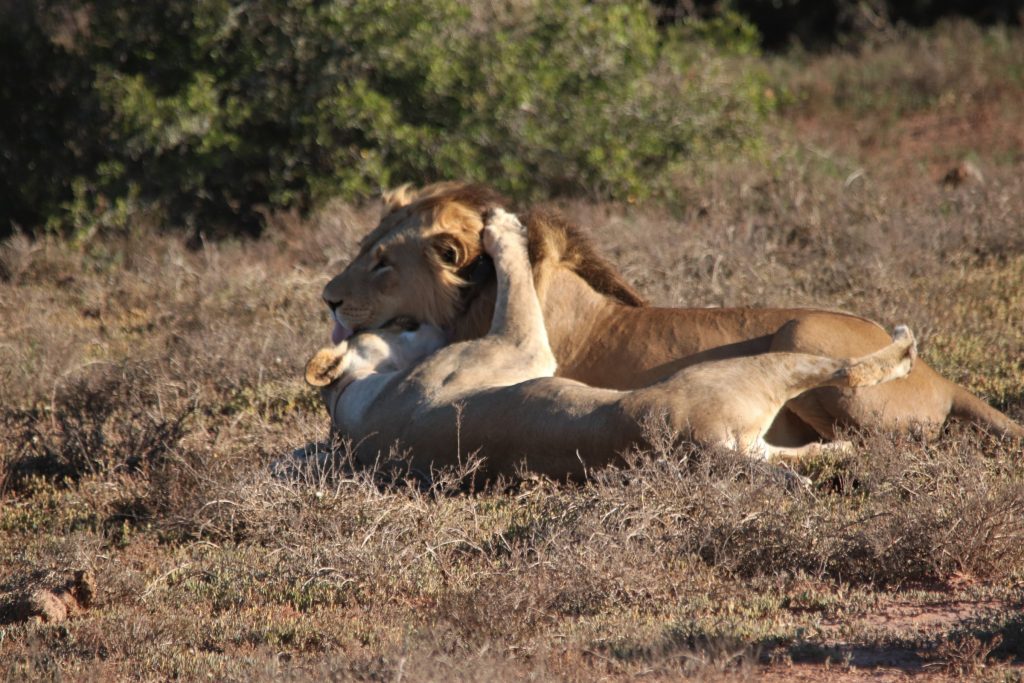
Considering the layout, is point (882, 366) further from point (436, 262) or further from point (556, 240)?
point (436, 262)

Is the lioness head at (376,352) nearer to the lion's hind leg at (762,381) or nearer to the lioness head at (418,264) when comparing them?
the lioness head at (418,264)

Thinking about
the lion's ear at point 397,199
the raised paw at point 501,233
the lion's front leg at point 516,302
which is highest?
the lion's ear at point 397,199

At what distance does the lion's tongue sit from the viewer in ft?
21.7

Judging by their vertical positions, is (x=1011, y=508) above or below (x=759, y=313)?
below

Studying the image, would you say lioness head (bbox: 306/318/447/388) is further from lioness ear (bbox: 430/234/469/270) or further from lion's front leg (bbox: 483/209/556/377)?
lion's front leg (bbox: 483/209/556/377)

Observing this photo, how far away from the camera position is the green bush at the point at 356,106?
35.9 ft

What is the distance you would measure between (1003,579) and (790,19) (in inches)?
608

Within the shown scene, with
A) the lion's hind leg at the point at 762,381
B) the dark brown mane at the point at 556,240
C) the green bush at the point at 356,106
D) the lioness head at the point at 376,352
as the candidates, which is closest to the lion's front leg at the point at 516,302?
the dark brown mane at the point at 556,240

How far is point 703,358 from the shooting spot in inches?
228

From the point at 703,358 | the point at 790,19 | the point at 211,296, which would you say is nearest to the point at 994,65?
the point at 790,19

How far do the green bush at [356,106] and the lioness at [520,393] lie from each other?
4.78 meters

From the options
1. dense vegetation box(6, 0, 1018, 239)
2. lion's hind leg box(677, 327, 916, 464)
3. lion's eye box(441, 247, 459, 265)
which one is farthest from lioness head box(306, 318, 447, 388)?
dense vegetation box(6, 0, 1018, 239)

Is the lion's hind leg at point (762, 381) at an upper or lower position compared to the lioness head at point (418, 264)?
lower

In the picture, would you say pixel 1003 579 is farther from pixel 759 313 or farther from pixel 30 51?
pixel 30 51
